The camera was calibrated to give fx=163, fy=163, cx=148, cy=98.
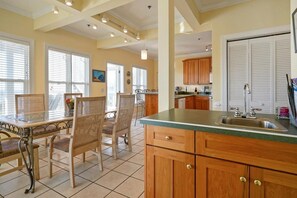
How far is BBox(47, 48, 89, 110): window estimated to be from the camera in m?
3.94

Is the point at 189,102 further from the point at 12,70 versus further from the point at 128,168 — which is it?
the point at 12,70

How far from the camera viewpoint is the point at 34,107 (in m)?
2.88

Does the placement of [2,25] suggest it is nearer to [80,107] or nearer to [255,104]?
[80,107]

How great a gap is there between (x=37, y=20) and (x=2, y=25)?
2.04 ft


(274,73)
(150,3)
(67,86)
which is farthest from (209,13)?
(67,86)

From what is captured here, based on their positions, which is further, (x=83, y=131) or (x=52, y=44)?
(x=52, y=44)

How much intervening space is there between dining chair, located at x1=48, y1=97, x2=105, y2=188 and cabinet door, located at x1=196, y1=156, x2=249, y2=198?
139cm

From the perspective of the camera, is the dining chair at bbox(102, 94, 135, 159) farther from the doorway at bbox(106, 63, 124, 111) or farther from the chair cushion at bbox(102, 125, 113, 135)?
the doorway at bbox(106, 63, 124, 111)

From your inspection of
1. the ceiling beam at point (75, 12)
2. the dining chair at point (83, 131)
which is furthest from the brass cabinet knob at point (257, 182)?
the ceiling beam at point (75, 12)

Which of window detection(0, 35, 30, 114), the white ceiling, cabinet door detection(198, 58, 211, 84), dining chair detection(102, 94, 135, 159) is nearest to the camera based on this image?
dining chair detection(102, 94, 135, 159)

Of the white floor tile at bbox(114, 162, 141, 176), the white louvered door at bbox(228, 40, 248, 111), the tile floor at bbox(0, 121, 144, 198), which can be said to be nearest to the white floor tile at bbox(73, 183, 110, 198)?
the tile floor at bbox(0, 121, 144, 198)

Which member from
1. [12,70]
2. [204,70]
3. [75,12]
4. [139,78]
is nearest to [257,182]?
[75,12]

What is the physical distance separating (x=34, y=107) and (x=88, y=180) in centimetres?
176

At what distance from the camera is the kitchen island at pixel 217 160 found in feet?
3.06
